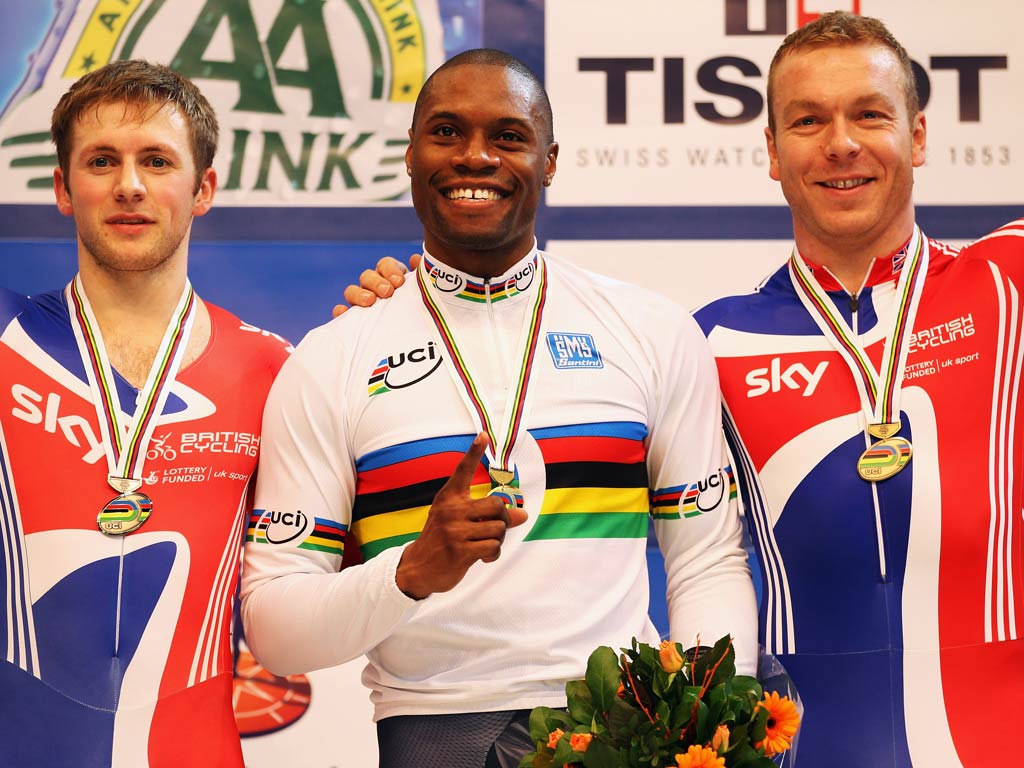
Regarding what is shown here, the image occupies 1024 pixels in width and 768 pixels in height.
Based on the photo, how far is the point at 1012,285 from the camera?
90.5 inches

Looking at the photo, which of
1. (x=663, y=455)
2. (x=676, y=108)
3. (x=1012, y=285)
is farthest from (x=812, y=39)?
(x=676, y=108)

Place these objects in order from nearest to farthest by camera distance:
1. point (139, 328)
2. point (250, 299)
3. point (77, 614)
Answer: point (77, 614), point (139, 328), point (250, 299)

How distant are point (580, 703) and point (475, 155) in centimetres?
93

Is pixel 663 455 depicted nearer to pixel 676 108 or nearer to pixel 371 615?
pixel 371 615

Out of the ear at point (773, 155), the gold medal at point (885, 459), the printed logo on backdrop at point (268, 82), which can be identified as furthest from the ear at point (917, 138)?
the printed logo on backdrop at point (268, 82)

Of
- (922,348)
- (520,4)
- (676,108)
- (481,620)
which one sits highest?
(520,4)

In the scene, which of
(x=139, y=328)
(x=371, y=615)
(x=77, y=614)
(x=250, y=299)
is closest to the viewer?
(x=371, y=615)

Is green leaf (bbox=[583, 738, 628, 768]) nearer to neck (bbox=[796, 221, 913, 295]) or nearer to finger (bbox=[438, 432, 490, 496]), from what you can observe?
finger (bbox=[438, 432, 490, 496])

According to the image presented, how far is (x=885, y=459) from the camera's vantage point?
88.0 inches

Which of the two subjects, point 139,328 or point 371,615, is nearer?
point 371,615

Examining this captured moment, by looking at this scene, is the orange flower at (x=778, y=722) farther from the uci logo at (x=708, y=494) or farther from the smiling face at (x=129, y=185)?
the smiling face at (x=129, y=185)

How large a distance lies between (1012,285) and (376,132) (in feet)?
5.82

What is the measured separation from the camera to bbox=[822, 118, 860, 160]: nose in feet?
7.64

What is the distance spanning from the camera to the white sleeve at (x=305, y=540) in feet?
6.66
